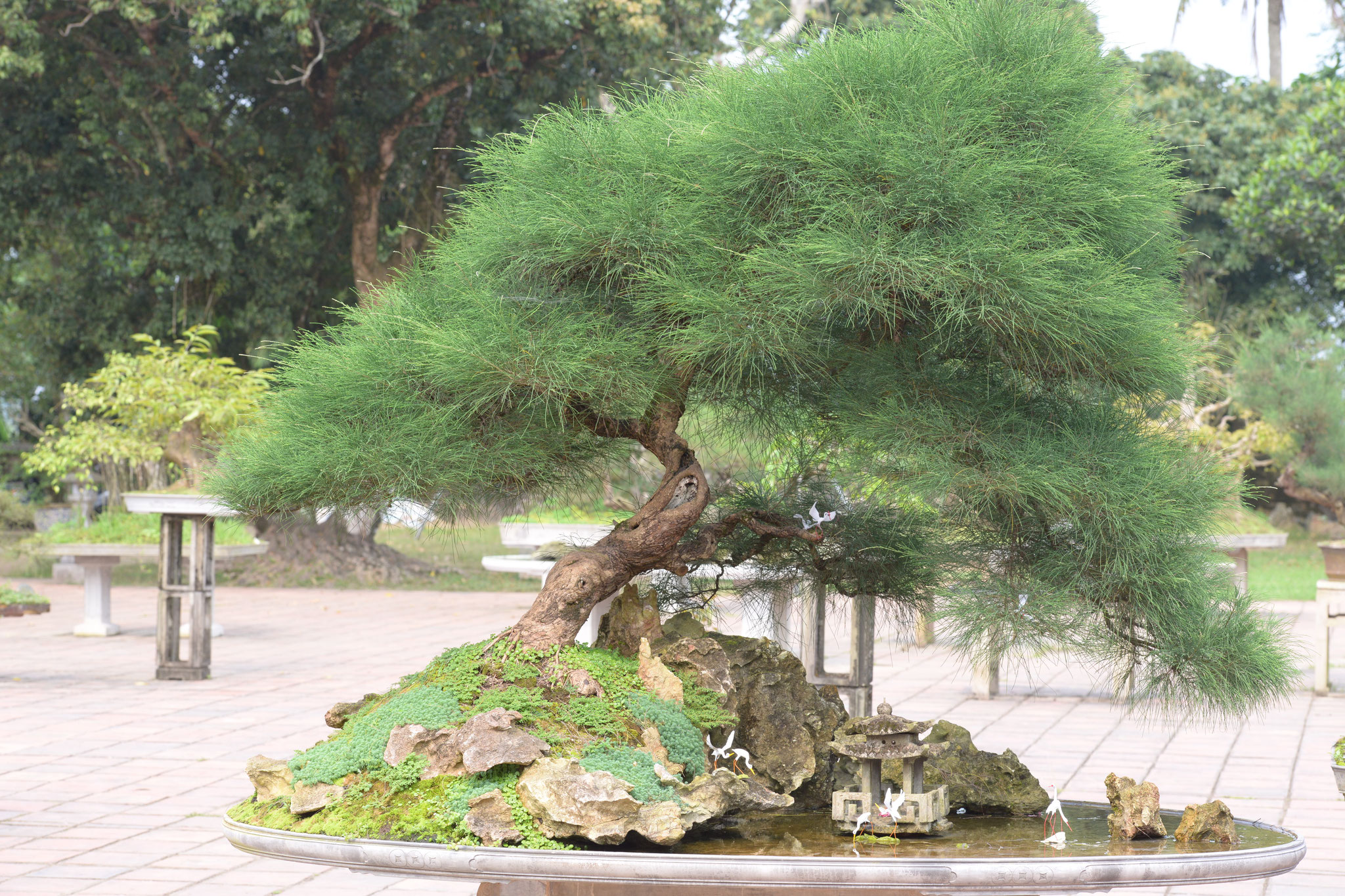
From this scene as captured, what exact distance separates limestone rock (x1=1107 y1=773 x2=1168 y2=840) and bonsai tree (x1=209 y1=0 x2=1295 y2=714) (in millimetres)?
183

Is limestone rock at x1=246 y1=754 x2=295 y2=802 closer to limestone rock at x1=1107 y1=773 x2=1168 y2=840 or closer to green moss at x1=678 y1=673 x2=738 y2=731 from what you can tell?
green moss at x1=678 y1=673 x2=738 y2=731

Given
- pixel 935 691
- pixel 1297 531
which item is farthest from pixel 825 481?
pixel 1297 531

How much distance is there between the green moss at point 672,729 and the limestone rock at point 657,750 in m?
0.02

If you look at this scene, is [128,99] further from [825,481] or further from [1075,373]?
[1075,373]

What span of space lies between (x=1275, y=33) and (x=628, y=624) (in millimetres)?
21011

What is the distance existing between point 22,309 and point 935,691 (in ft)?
34.0

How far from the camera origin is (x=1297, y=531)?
18.4 meters

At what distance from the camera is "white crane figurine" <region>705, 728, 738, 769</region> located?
90.1 inches

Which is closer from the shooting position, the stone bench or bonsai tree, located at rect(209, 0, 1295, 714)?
bonsai tree, located at rect(209, 0, 1295, 714)

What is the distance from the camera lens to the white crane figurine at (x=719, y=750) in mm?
2289

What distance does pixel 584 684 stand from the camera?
2221 mm

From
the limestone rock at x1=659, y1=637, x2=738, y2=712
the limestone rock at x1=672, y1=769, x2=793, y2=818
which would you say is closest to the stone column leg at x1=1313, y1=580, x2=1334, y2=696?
the limestone rock at x1=659, y1=637, x2=738, y2=712

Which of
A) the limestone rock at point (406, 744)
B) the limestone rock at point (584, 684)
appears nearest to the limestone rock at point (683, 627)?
the limestone rock at point (584, 684)

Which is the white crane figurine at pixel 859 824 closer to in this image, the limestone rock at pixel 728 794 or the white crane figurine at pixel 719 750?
the limestone rock at pixel 728 794
